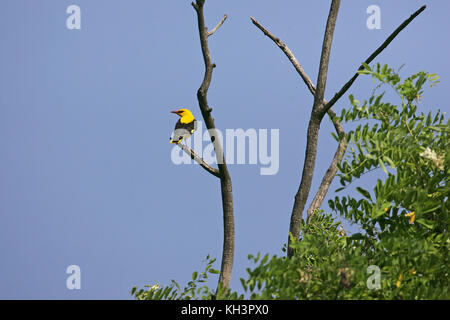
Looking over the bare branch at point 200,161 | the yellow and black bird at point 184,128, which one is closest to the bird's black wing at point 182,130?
the yellow and black bird at point 184,128

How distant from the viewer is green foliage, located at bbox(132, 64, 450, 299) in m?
3.08

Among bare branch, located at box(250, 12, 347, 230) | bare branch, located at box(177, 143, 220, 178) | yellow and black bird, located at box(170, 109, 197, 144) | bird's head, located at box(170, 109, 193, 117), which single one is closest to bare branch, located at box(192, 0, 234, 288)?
bare branch, located at box(177, 143, 220, 178)

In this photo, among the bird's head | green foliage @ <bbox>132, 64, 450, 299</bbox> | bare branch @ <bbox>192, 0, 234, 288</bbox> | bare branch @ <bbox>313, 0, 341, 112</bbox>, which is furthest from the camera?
the bird's head

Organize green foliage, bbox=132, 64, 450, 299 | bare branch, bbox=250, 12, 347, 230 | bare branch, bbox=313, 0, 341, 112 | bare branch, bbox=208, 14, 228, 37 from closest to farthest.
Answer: green foliage, bbox=132, 64, 450, 299 → bare branch, bbox=208, 14, 228, 37 → bare branch, bbox=313, 0, 341, 112 → bare branch, bbox=250, 12, 347, 230

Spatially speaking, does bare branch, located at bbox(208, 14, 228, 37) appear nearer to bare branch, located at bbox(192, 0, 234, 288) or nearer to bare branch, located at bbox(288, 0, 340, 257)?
bare branch, located at bbox(192, 0, 234, 288)

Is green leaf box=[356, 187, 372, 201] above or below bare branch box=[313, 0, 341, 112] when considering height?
below
